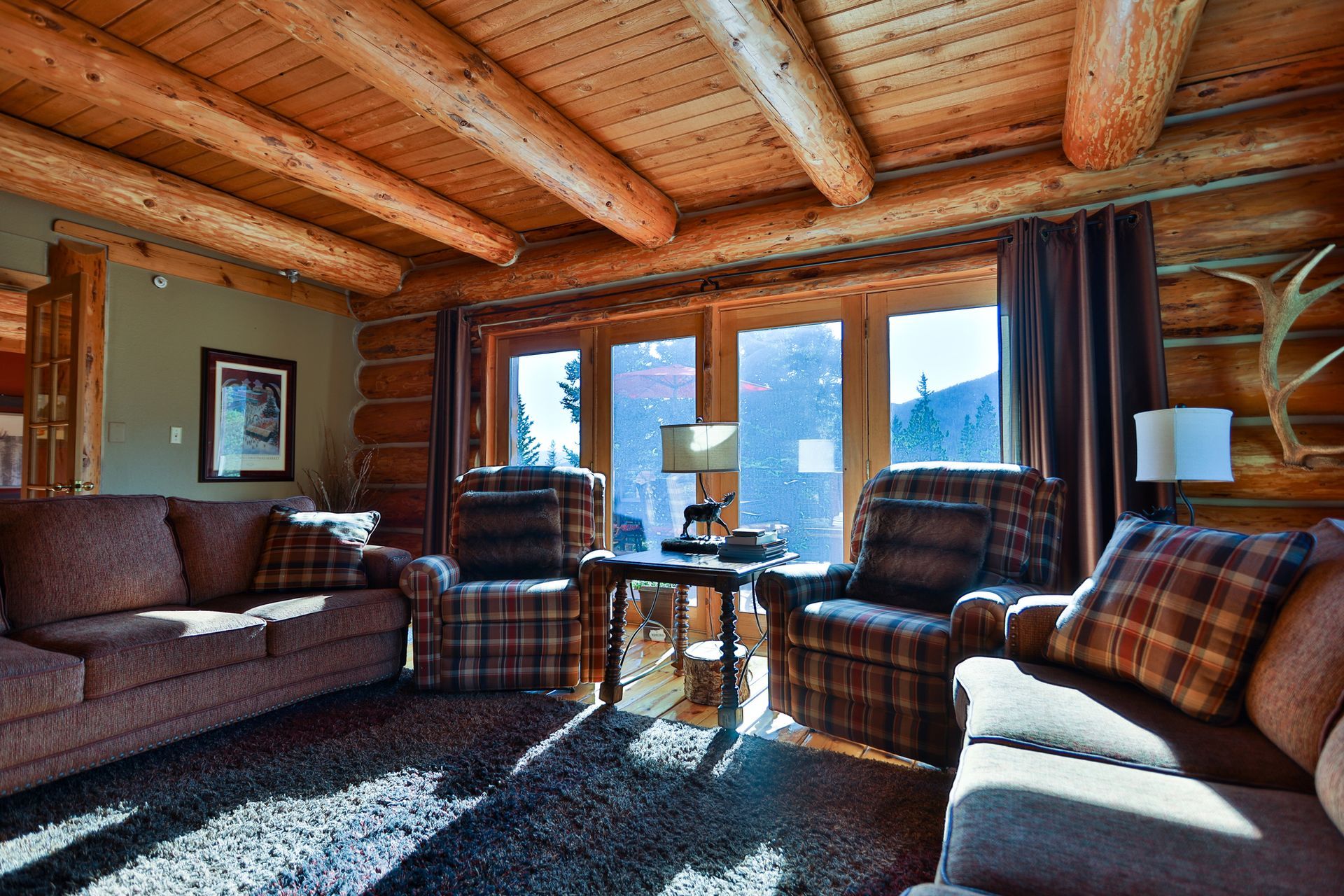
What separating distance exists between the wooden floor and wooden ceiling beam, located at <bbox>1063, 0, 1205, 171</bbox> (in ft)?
7.88

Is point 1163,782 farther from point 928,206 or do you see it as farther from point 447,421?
point 447,421

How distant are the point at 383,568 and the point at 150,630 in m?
1.00

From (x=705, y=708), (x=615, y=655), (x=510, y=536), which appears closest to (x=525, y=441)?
(x=510, y=536)

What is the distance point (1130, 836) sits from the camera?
104 centimetres

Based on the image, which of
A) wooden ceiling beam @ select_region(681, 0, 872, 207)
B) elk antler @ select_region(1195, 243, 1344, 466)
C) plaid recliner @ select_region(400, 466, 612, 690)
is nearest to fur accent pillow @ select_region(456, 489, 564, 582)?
plaid recliner @ select_region(400, 466, 612, 690)

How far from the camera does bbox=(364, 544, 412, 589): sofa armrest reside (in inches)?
131

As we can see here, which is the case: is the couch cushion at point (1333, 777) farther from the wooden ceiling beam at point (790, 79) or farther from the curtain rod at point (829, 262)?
the curtain rod at point (829, 262)

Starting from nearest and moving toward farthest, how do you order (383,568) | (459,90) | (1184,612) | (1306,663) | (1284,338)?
(1306,663)
(1184,612)
(459,90)
(1284,338)
(383,568)

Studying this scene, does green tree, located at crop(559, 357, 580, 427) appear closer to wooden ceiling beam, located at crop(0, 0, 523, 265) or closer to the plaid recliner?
wooden ceiling beam, located at crop(0, 0, 523, 265)

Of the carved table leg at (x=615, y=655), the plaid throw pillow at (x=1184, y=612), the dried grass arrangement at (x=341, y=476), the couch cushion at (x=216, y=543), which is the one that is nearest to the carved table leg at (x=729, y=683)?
the carved table leg at (x=615, y=655)

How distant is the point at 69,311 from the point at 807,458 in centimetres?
403

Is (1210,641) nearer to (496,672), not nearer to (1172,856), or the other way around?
(1172,856)

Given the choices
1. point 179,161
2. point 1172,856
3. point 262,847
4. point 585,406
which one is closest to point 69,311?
point 179,161

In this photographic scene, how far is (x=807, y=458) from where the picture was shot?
4.00 metres
